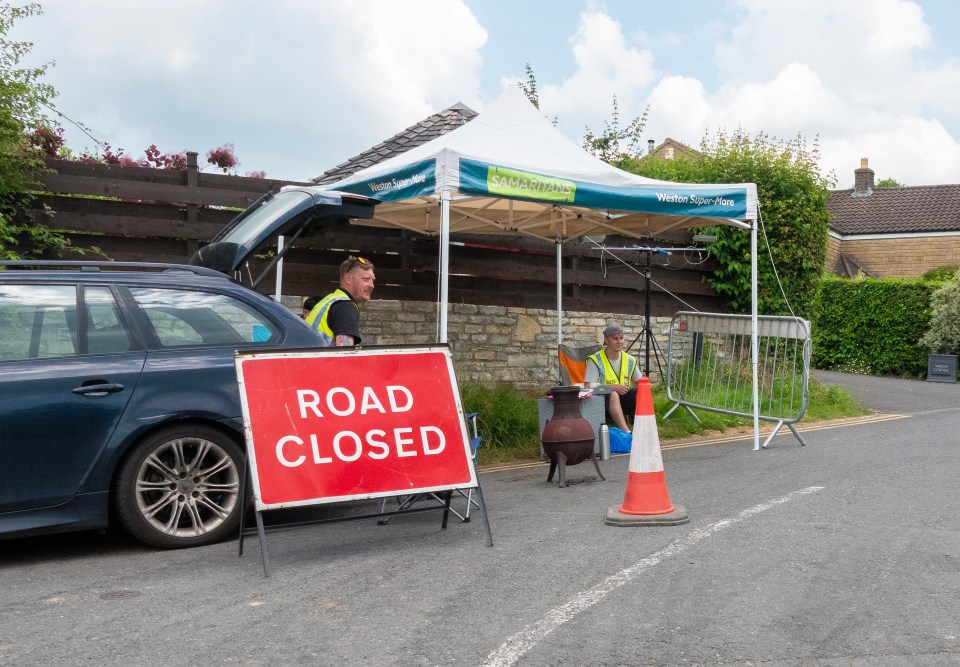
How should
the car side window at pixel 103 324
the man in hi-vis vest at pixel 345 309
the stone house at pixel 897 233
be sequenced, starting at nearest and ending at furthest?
the car side window at pixel 103 324
the man in hi-vis vest at pixel 345 309
the stone house at pixel 897 233

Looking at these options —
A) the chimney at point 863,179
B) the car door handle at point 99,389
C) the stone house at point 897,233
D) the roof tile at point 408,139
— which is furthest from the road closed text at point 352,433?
the chimney at point 863,179

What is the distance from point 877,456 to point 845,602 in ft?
17.3

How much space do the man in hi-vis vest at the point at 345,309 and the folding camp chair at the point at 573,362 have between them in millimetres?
3917

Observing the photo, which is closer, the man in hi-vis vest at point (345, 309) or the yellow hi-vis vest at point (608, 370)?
the man in hi-vis vest at point (345, 309)

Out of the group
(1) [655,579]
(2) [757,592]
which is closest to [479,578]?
(1) [655,579]

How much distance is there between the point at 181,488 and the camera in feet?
19.6

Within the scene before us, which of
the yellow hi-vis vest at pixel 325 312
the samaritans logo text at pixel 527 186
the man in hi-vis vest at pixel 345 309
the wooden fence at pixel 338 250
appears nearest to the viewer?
the man in hi-vis vest at pixel 345 309

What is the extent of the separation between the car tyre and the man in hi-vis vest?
3.47ft

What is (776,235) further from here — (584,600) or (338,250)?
(584,600)

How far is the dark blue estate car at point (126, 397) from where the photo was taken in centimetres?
563

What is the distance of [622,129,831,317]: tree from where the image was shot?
1552cm

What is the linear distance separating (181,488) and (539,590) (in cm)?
239

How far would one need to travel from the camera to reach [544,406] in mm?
8852

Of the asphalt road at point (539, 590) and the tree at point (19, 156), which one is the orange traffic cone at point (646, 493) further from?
the tree at point (19, 156)
